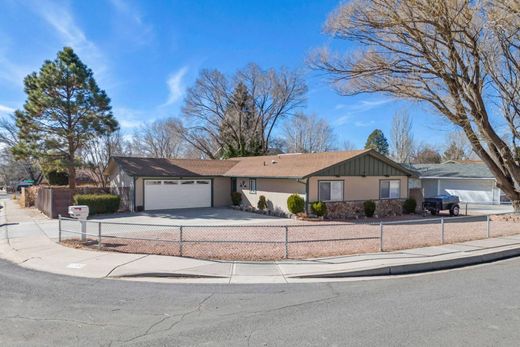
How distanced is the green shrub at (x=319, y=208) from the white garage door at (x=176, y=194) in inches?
375

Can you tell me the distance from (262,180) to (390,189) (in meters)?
8.27

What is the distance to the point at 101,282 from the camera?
24.0 feet

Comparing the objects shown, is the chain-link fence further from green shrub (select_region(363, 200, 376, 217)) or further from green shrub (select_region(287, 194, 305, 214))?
green shrub (select_region(363, 200, 376, 217))

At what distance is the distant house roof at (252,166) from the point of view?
20.8m

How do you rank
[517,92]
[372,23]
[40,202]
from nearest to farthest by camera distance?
[372,23]
[517,92]
[40,202]

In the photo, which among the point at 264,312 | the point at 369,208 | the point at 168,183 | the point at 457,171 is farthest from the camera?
the point at 457,171

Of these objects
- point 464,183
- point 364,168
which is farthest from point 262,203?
point 464,183

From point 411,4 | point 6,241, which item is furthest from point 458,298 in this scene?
point 6,241

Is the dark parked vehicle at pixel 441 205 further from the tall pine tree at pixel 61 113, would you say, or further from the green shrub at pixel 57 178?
the green shrub at pixel 57 178

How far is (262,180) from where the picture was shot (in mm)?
23312

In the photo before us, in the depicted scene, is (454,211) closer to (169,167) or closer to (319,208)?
(319,208)

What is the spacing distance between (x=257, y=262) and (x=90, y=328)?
450cm

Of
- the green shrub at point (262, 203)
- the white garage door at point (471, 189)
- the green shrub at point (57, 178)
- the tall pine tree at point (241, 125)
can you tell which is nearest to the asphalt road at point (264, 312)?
the green shrub at point (262, 203)

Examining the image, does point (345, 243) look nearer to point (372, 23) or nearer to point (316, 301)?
point (316, 301)
